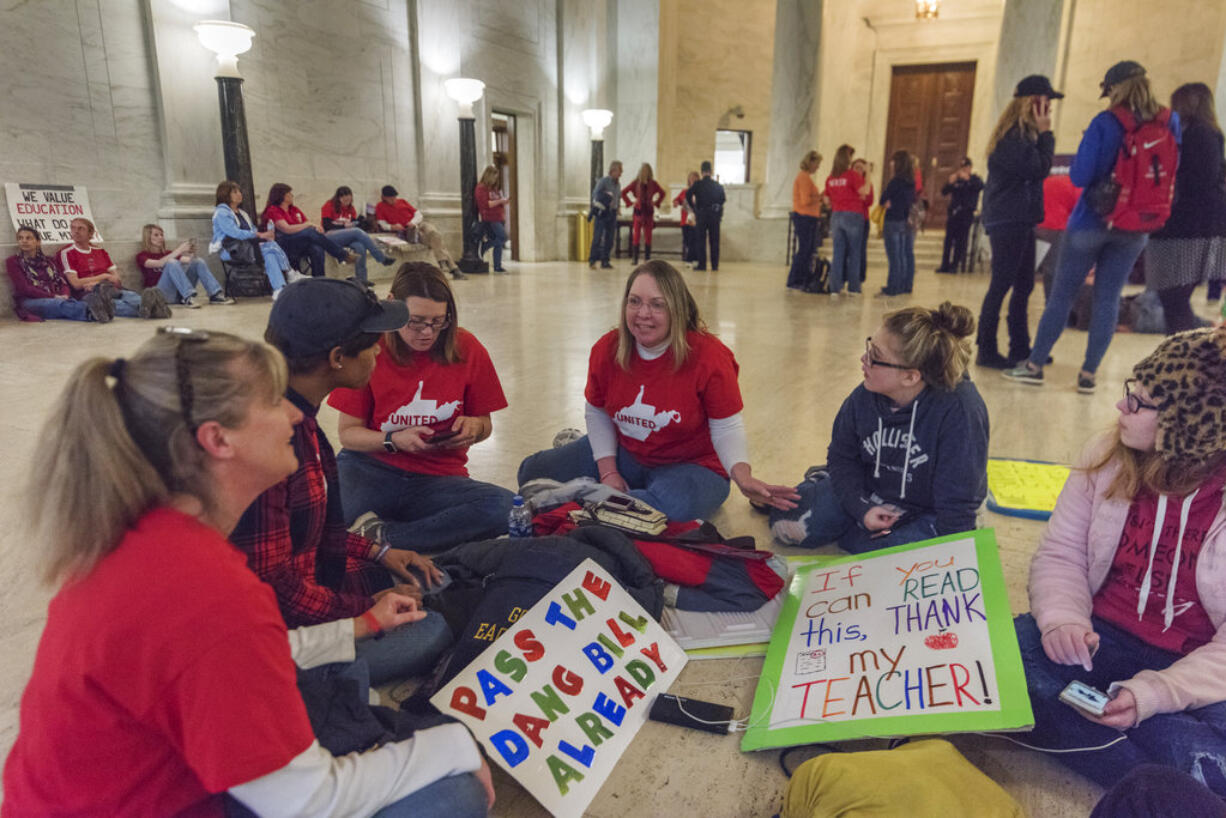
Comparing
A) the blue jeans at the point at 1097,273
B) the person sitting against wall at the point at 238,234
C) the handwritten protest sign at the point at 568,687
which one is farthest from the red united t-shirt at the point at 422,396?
the person sitting against wall at the point at 238,234

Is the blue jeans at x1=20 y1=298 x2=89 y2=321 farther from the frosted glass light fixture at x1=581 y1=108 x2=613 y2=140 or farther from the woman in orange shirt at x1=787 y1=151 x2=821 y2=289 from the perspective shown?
the frosted glass light fixture at x1=581 y1=108 x2=613 y2=140

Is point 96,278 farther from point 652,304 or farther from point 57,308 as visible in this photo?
point 652,304

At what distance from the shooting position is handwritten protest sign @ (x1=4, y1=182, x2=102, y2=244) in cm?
699

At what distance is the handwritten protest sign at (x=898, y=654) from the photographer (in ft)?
5.20

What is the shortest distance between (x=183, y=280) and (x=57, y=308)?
1.21m

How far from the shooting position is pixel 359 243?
986 centimetres

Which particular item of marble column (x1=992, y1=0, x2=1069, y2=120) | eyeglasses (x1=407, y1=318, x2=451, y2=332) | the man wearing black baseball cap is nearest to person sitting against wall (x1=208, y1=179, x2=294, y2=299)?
eyeglasses (x1=407, y1=318, x2=451, y2=332)

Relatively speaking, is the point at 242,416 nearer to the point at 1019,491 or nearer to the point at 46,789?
the point at 46,789

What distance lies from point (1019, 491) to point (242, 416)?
311 cm

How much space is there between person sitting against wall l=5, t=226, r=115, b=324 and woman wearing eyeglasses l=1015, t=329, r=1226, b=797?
7.76 meters

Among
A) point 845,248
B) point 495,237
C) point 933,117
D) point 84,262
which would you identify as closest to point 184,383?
point 84,262

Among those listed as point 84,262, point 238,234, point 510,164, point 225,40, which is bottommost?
point 84,262

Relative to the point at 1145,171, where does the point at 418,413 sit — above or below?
below

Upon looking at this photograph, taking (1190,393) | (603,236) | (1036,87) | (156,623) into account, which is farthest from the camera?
(603,236)
